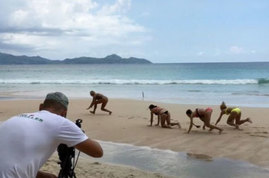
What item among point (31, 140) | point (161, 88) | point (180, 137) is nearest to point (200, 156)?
point (180, 137)

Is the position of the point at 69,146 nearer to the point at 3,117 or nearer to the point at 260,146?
the point at 260,146

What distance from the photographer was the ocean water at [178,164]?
6527 mm

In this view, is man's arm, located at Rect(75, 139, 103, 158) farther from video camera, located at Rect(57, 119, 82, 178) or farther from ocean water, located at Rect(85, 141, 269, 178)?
ocean water, located at Rect(85, 141, 269, 178)

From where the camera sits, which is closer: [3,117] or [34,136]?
[34,136]

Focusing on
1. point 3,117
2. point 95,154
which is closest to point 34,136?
point 95,154

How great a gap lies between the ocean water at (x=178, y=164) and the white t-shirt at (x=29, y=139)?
156 inches

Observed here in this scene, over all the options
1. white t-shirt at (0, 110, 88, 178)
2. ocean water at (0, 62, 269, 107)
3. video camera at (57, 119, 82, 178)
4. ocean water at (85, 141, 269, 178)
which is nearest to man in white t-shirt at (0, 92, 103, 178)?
white t-shirt at (0, 110, 88, 178)

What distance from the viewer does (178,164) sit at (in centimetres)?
712

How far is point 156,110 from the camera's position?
36.4 ft

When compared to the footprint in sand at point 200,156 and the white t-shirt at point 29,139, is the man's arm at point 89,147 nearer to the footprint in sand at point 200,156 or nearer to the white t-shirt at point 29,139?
the white t-shirt at point 29,139

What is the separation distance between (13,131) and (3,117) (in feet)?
37.7

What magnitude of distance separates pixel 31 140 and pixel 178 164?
484 cm

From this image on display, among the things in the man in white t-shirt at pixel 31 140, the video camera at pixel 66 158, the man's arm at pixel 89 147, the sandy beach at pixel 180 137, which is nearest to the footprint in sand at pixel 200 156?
the sandy beach at pixel 180 137

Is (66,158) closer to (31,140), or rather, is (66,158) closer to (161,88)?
(31,140)
